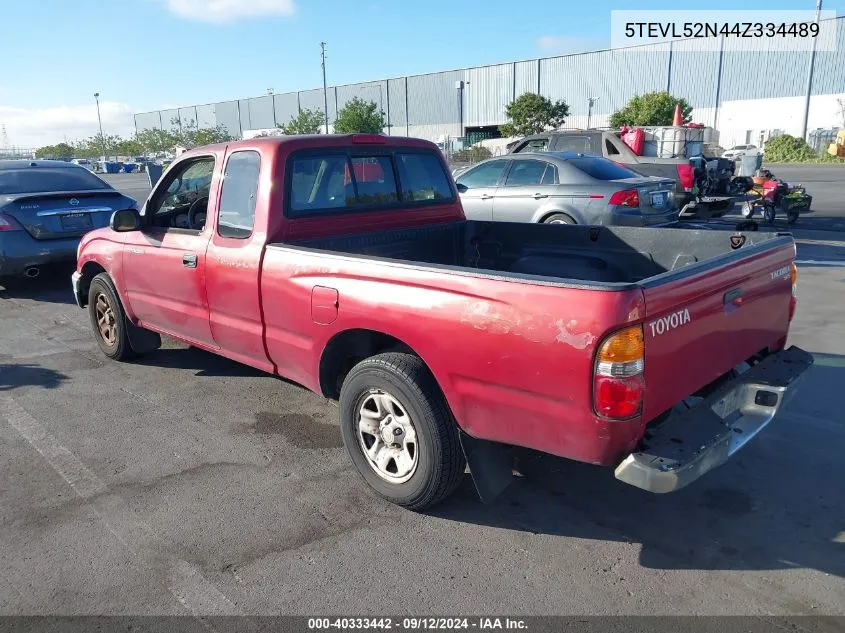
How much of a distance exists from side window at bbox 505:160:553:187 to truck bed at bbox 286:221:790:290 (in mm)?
5010

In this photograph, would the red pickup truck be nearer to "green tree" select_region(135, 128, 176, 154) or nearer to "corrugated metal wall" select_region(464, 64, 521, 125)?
"corrugated metal wall" select_region(464, 64, 521, 125)

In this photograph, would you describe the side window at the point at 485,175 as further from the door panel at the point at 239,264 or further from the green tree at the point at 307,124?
the green tree at the point at 307,124

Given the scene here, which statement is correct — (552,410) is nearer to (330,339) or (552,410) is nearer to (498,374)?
(498,374)

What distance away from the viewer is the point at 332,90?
277ft

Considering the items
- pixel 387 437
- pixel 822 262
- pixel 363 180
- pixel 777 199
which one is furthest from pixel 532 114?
pixel 387 437

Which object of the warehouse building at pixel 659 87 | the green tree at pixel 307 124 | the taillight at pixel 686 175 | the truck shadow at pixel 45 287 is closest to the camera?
the truck shadow at pixel 45 287

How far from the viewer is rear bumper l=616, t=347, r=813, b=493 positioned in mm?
2699

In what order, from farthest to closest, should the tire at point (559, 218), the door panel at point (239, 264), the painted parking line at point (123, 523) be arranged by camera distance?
the tire at point (559, 218), the door panel at point (239, 264), the painted parking line at point (123, 523)

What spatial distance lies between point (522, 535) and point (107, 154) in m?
117

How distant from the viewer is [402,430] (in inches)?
136

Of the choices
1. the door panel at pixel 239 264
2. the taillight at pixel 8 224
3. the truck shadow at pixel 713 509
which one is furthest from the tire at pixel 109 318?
the truck shadow at pixel 713 509

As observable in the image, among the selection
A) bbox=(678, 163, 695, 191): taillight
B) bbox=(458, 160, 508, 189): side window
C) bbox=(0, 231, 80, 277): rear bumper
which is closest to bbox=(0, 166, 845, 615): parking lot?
bbox=(0, 231, 80, 277): rear bumper

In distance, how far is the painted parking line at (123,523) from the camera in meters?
2.86

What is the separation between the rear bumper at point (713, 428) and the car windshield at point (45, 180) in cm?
865
